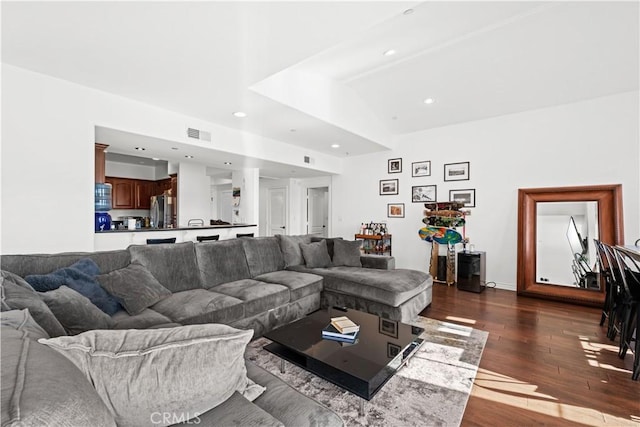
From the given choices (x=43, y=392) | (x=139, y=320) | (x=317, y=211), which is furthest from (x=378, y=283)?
(x=317, y=211)

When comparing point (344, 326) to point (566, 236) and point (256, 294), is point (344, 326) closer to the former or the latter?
point (256, 294)

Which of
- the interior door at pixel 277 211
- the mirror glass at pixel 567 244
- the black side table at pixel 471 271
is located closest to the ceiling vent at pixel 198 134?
the interior door at pixel 277 211

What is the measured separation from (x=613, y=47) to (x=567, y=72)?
485mm

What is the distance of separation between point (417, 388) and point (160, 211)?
23.2 feet

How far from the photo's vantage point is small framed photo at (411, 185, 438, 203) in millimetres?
5829

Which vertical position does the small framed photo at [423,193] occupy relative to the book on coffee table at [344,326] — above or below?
above

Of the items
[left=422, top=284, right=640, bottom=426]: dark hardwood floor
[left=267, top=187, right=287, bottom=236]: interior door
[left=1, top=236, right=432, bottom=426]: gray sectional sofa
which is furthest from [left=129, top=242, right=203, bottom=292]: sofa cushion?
[left=267, top=187, right=287, bottom=236]: interior door

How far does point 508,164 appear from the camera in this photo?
5.04 meters

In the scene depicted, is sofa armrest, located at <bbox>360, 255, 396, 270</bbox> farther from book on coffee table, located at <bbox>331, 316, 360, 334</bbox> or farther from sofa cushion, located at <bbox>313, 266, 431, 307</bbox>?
book on coffee table, located at <bbox>331, 316, 360, 334</bbox>

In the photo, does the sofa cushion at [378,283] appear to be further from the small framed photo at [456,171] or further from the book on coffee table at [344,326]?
the small framed photo at [456,171]

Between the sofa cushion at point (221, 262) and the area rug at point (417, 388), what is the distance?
34.3 inches

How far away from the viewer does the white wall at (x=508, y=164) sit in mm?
4191

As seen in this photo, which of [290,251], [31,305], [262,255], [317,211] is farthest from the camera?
[317,211]

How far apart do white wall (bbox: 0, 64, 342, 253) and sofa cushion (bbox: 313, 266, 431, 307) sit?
2850mm
